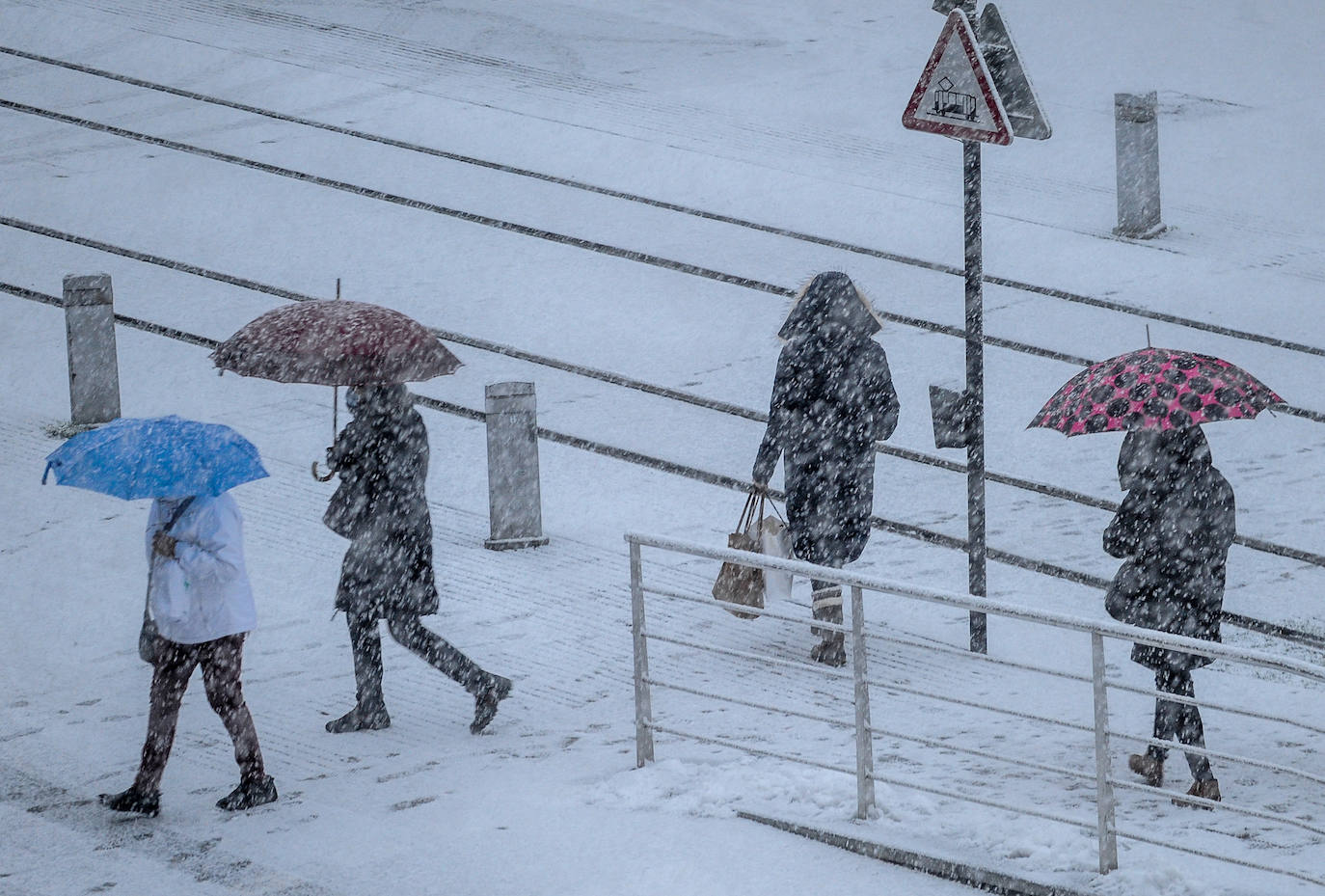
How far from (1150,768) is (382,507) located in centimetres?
311

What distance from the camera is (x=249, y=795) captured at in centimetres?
721

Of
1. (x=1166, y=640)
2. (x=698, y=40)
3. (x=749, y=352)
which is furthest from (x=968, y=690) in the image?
(x=698, y=40)

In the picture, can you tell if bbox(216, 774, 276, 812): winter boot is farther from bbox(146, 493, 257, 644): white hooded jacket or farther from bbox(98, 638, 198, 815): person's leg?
bbox(146, 493, 257, 644): white hooded jacket

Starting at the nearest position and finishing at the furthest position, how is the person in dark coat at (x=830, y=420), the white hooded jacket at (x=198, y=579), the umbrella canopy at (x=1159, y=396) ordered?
1. the white hooded jacket at (x=198, y=579)
2. the umbrella canopy at (x=1159, y=396)
3. the person in dark coat at (x=830, y=420)

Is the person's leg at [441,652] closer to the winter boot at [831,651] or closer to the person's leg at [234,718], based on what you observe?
the person's leg at [234,718]

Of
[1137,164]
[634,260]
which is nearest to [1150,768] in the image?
[634,260]

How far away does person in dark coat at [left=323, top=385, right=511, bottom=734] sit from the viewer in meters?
7.97

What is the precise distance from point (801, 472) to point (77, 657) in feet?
10.8

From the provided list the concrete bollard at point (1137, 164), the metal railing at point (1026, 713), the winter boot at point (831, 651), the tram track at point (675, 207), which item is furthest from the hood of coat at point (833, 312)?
the concrete bollard at point (1137, 164)

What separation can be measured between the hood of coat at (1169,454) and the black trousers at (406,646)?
269 centimetres

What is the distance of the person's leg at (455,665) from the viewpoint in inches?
316

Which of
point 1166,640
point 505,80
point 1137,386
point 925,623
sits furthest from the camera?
point 505,80

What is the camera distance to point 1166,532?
24.0 ft

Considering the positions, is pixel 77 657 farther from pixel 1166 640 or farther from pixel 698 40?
pixel 698 40
